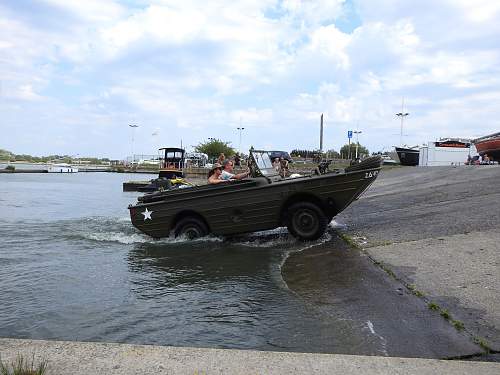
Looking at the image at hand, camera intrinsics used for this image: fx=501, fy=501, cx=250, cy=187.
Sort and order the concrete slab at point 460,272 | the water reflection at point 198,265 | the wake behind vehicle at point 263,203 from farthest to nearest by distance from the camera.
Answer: the wake behind vehicle at point 263,203
the water reflection at point 198,265
the concrete slab at point 460,272

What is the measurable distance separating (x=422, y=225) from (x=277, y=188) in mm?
2888

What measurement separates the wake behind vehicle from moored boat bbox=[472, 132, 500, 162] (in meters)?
19.7

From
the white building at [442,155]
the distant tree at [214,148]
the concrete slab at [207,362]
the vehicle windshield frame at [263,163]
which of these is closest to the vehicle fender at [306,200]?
the vehicle windshield frame at [263,163]

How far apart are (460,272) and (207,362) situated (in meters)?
3.93

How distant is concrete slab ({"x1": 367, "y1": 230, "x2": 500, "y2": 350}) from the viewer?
498cm

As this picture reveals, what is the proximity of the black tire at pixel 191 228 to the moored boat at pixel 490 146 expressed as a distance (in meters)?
21.5

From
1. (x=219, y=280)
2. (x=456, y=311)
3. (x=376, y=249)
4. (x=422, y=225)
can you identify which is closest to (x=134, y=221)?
(x=219, y=280)

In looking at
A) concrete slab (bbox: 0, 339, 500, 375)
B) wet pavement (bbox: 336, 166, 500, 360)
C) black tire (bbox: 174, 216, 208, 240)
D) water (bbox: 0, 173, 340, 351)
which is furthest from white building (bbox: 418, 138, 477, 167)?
concrete slab (bbox: 0, 339, 500, 375)

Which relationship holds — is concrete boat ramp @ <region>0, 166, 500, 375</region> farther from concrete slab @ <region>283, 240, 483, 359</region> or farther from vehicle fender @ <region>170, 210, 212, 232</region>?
vehicle fender @ <region>170, 210, 212, 232</region>

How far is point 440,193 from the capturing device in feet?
46.0

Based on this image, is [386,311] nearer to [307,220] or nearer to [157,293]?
[157,293]

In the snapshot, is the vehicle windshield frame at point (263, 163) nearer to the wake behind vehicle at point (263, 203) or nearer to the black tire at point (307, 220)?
the wake behind vehicle at point (263, 203)

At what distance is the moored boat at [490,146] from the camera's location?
26.6m

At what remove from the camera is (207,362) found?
3.79 meters
